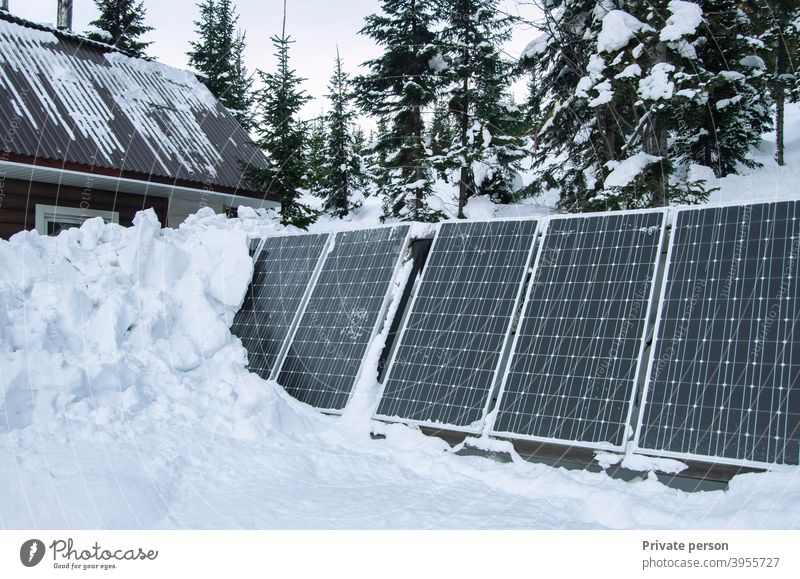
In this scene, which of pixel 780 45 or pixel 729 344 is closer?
pixel 729 344

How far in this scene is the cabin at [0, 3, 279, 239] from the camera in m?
11.8

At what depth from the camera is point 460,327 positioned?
6824 mm

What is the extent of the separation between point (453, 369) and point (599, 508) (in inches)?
87.9

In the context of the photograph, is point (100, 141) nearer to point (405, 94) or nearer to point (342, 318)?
point (342, 318)

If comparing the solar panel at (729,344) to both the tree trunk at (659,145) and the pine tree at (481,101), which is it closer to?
the tree trunk at (659,145)

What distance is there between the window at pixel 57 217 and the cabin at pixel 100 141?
2cm

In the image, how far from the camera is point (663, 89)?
33.3 feet

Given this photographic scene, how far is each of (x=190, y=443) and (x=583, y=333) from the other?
3.86 metres

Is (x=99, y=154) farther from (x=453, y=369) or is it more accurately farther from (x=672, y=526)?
(x=672, y=526)

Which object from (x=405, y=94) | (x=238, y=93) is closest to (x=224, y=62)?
(x=238, y=93)

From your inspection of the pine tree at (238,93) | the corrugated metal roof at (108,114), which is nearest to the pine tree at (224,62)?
the pine tree at (238,93)

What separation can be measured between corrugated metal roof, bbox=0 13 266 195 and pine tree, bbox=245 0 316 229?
63 cm

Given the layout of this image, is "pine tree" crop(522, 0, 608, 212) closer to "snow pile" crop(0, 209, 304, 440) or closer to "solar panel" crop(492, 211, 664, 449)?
"solar panel" crop(492, 211, 664, 449)

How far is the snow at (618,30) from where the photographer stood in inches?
436
